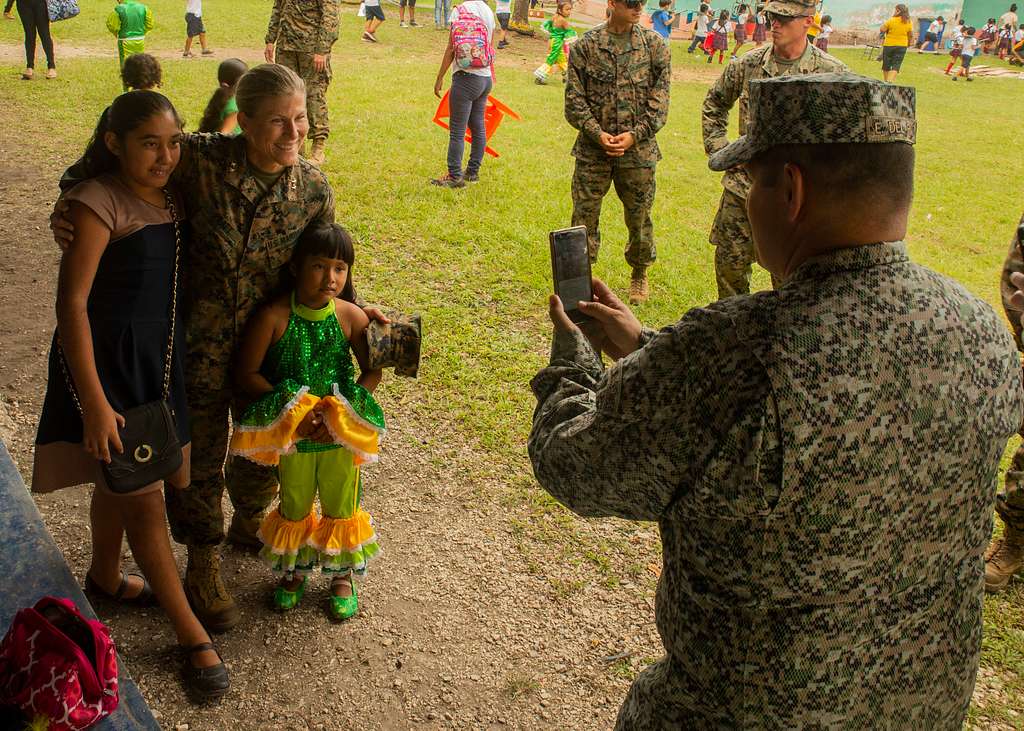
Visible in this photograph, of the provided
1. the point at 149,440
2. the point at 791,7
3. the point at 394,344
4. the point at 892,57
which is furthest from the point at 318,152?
the point at 892,57

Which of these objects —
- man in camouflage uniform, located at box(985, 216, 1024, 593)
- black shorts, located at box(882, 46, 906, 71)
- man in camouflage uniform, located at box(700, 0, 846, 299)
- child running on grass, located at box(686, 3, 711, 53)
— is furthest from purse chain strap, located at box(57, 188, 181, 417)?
child running on grass, located at box(686, 3, 711, 53)

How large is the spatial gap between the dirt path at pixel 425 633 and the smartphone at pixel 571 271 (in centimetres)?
177

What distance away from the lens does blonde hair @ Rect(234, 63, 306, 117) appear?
299 centimetres

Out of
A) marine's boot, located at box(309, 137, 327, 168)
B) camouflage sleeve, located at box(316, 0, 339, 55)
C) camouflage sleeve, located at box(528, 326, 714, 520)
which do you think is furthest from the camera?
marine's boot, located at box(309, 137, 327, 168)

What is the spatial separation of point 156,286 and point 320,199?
2.21ft

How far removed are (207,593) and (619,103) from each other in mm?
4637

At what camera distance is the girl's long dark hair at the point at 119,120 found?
279cm

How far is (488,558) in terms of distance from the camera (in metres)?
4.17

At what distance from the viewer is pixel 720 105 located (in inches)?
248

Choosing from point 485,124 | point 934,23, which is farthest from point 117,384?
point 934,23

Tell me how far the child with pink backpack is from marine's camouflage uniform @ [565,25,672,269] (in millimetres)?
2732

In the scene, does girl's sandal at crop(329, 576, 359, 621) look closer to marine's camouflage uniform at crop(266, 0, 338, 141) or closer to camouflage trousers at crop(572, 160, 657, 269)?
camouflage trousers at crop(572, 160, 657, 269)

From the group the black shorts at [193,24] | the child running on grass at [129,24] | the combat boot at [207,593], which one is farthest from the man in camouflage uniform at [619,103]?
the black shorts at [193,24]

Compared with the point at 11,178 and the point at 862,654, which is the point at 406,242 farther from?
the point at 862,654
